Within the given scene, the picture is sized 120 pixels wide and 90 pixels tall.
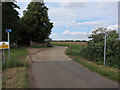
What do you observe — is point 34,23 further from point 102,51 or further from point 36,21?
point 102,51

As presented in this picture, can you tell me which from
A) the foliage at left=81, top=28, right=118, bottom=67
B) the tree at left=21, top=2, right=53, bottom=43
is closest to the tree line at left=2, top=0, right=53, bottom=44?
the tree at left=21, top=2, right=53, bottom=43

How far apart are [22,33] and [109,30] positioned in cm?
2508

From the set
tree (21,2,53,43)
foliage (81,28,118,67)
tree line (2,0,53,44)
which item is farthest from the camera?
tree (21,2,53,43)

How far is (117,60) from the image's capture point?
739 cm

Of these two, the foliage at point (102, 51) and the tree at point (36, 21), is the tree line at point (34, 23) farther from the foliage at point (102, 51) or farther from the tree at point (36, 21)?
the foliage at point (102, 51)

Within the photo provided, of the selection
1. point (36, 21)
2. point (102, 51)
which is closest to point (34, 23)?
point (36, 21)

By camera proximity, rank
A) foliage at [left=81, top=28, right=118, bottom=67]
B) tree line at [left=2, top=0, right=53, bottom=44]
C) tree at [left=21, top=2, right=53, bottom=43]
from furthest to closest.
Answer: tree at [left=21, top=2, right=53, bottom=43] → tree line at [left=2, top=0, right=53, bottom=44] → foliage at [left=81, top=28, right=118, bottom=67]

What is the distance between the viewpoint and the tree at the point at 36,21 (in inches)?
1021

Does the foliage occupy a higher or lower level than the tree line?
lower

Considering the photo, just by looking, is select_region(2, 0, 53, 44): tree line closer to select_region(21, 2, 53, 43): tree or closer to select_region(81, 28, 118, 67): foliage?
select_region(21, 2, 53, 43): tree

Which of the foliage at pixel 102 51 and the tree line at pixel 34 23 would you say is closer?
the foliage at pixel 102 51

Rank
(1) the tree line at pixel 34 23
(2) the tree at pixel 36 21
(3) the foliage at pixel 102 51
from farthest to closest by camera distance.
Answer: (2) the tree at pixel 36 21 < (1) the tree line at pixel 34 23 < (3) the foliage at pixel 102 51

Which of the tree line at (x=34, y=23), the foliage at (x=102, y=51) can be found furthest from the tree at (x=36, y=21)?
the foliage at (x=102, y=51)

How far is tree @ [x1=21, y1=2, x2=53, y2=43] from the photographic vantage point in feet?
85.1
